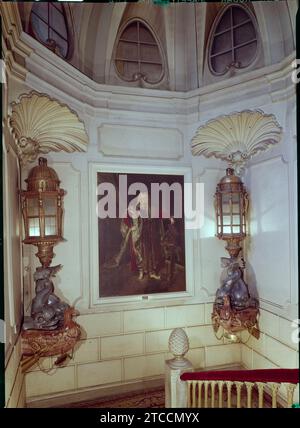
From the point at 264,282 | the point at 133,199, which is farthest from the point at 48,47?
the point at 264,282

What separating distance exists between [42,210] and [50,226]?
16 cm

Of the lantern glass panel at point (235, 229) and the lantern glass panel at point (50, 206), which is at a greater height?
the lantern glass panel at point (50, 206)

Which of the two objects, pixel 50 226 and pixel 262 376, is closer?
pixel 262 376

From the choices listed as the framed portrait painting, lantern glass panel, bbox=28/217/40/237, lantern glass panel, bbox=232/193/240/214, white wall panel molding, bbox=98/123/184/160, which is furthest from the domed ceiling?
lantern glass panel, bbox=28/217/40/237

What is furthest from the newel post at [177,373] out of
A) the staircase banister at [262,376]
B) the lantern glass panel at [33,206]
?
the lantern glass panel at [33,206]

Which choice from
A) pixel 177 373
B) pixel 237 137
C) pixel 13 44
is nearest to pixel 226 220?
pixel 237 137

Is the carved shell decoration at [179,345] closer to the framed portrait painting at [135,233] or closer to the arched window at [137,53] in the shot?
the framed portrait painting at [135,233]

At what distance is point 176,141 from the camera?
119 inches

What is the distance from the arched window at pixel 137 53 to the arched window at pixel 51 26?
0.51 meters

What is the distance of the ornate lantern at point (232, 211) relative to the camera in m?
2.86

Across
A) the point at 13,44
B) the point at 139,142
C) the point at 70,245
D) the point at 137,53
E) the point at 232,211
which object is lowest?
the point at 70,245

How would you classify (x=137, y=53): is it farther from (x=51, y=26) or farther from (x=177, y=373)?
(x=177, y=373)

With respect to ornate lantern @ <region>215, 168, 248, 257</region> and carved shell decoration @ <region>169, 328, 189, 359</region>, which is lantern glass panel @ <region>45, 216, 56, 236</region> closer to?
carved shell decoration @ <region>169, 328, 189, 359</region>

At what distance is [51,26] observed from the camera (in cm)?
261
